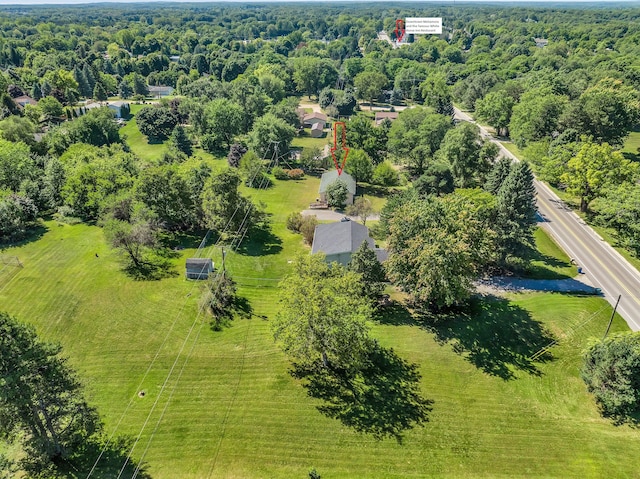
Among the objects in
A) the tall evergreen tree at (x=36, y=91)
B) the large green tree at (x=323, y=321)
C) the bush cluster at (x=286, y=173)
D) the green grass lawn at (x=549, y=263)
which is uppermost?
the tall evergreen tree at (x=36, y=91)

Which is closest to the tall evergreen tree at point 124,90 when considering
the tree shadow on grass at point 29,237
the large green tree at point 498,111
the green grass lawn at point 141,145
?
the green grass lawn at point 141,145

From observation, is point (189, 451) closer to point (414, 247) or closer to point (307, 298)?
point (307, 298)

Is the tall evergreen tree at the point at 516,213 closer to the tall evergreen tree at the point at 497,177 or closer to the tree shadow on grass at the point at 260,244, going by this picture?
the tall evergreen tree at the point at 497,177

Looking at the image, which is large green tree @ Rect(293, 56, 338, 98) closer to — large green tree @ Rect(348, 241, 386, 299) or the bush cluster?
A: the bush cluster

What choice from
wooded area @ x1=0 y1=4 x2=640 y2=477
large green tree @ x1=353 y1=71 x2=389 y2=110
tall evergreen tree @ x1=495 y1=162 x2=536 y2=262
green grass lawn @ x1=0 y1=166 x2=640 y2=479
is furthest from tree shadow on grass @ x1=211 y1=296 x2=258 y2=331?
large green tree @ x1=353 y1=71 x2=389 y2=110

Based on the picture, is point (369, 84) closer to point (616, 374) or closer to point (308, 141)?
point (308, 141)

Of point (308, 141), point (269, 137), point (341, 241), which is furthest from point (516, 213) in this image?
point (308, 141)

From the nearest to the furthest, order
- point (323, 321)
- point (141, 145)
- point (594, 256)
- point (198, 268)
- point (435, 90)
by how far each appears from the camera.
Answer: point (323, 321) < point (198, 268) < point (594, 256) < point (141, 145) < point (435, 90)
